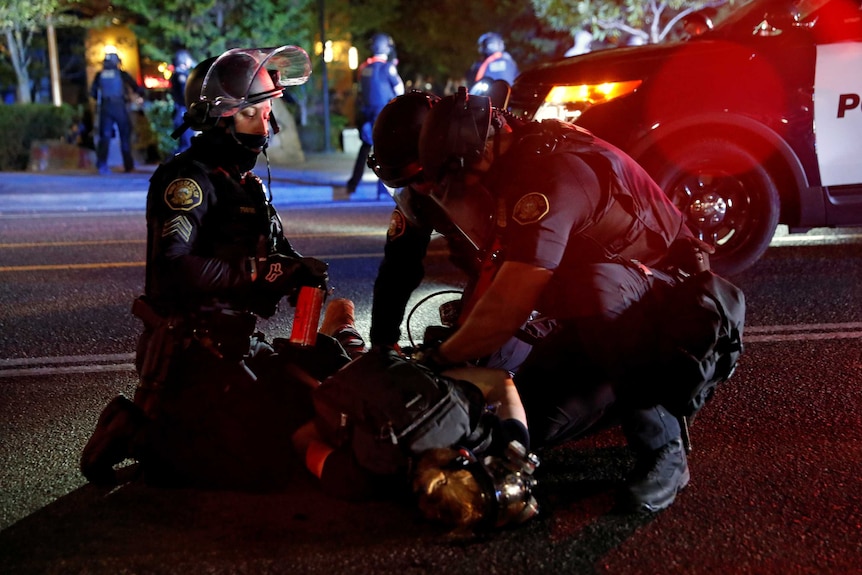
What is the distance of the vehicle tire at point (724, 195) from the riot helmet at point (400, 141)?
3.19 meters

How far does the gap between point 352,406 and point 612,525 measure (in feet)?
3.04

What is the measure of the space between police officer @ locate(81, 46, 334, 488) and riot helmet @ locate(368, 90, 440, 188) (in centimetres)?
49

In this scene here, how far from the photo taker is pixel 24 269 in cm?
727

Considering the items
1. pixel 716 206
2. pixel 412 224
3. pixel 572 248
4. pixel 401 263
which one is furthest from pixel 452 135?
pixel 716 206

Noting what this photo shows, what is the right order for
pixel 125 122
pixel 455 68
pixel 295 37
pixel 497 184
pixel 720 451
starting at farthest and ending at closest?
pixel 455 68, pixel 295 37, pixel 125 122, pixel 720 451, pixel 497 184

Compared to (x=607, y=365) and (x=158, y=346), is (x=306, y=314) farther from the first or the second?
(x=607, y=365)

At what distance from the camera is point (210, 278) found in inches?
127

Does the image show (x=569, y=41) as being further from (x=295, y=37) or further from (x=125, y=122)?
(x=125, y=122)

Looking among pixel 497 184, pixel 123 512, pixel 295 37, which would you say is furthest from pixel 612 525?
pixel 295 37

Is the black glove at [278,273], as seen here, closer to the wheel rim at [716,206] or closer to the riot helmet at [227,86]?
the riot helmet at [227,86]

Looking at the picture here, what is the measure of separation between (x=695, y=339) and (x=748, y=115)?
11.5 ft

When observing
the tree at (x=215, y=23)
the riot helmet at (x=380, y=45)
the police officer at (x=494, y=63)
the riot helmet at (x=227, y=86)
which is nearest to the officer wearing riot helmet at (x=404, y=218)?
the riot helmet at (x=227, y=86)

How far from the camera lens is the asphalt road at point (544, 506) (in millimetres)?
2740

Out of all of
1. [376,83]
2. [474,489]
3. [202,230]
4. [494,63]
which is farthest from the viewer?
[376,83]
